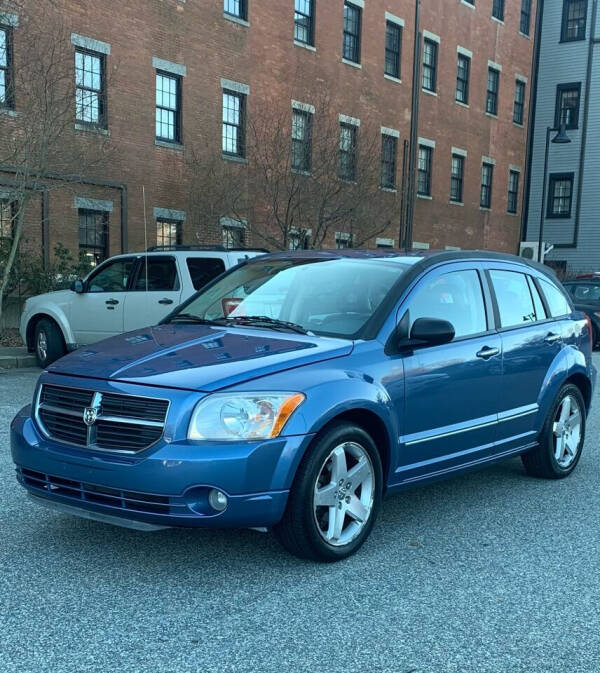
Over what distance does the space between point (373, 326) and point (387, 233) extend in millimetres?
23246

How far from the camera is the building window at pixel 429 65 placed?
2916 centimetres

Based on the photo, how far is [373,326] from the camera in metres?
4.50

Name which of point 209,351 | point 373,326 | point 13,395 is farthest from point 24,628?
point 13,395

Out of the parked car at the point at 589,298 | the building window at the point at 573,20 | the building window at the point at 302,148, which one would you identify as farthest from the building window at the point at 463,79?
the parked car at the point at 589,298

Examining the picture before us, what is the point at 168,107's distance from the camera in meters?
20.4

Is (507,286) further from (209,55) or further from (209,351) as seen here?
(209,55)

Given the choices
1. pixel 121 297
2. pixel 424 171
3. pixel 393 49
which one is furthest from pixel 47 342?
pixel 424 171

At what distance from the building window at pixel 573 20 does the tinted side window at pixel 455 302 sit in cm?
3578

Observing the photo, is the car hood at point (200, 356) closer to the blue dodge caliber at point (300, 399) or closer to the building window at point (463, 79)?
the blue dodge caliber at point (300, 399)

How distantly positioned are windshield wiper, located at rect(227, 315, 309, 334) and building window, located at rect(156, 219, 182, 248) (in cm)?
1595

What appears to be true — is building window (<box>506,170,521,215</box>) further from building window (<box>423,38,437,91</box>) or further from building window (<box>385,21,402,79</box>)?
building window (<box>385,21,402,79</box>)

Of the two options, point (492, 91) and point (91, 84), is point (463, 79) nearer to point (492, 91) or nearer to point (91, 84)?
point (492, 91)

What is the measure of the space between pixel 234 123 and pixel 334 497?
19.3 metres

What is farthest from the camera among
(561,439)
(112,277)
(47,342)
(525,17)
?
(525,17)
